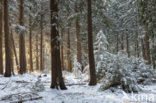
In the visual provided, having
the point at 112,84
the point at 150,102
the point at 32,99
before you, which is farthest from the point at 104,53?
the point at 32,99

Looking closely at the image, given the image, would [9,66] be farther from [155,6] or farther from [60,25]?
[155,6]

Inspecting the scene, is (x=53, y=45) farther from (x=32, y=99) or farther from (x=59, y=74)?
(x=32, y=99)

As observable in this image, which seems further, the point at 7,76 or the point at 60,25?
the point at 7,76

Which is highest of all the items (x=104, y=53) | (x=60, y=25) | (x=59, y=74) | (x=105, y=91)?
(x=60, y=25)

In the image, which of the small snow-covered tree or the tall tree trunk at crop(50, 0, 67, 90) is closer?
the tall tree trunk at crop(50, 0, 67, 90)

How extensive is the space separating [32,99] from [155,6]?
695cm

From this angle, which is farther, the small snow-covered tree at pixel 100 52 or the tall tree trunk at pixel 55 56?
the small snow-covered tree at pixel 100 52

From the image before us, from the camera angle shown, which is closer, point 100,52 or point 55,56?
point 55,56

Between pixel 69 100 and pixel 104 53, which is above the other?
pixel 104 53

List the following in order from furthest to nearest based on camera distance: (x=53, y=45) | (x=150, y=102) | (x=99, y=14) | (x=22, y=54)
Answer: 1. (x=22, y=54)
2. (x=99, y=14)
3. (x=53, y=45)
4. (x=150, y=102)

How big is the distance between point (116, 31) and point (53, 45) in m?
22.7

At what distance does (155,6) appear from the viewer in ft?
23.4

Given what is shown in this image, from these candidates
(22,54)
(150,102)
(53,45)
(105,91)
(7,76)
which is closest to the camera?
(150,102)

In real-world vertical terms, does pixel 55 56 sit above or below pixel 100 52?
below
